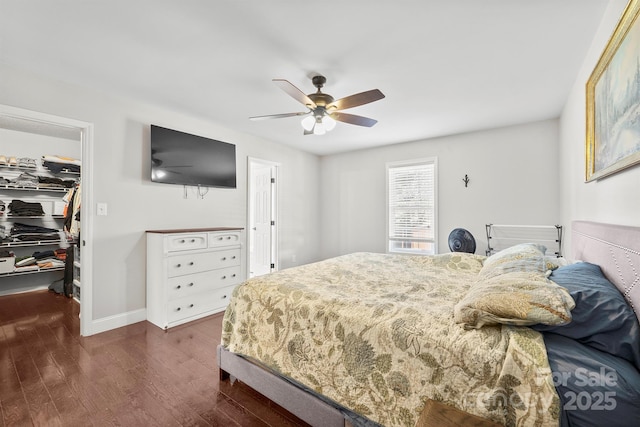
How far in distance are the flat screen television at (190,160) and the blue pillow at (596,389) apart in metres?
3.63

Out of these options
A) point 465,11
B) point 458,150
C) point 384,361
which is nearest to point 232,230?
point 384,361

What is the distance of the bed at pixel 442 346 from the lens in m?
0.97

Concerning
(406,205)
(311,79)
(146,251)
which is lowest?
(146,251)

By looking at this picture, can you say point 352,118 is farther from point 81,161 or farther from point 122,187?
point 81,161

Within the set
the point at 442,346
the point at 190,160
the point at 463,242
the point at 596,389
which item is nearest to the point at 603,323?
the point at 596,389

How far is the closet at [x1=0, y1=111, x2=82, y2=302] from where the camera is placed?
Result: 3.87 meters

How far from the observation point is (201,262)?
323 centimetres

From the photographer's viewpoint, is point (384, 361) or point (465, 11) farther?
point (465, 11)

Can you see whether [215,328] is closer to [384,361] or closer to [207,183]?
[207,183]

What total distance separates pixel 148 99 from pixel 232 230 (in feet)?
5.63

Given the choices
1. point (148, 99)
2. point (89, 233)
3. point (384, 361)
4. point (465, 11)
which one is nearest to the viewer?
point (384, 361)

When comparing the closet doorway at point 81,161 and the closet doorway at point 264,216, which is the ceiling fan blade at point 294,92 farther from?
the closet doorway at point 264,216

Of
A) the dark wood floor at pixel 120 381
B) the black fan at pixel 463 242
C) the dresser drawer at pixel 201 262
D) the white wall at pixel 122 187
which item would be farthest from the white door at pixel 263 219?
the black fan at pixel 463 242

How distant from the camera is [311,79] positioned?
2.47m
